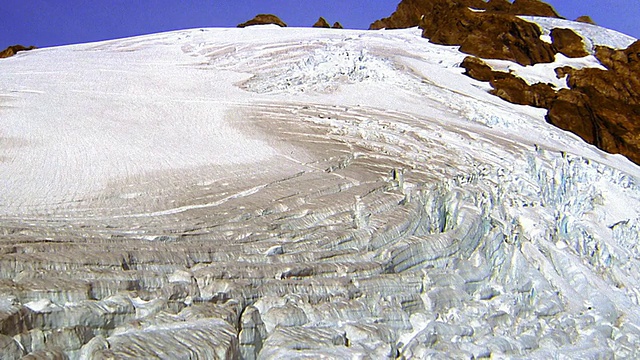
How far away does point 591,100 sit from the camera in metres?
17.7

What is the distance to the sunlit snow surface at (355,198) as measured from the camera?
18.0 feet

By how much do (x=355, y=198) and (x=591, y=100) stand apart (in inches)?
518

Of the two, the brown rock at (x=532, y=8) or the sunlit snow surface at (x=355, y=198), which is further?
the brown rock at (x=532, y=8)

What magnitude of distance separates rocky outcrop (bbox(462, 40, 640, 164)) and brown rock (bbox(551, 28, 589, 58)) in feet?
10.9

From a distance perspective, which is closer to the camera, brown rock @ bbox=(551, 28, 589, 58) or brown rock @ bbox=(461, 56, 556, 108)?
brown rock @ bbox=(461, 56, 556, 108)

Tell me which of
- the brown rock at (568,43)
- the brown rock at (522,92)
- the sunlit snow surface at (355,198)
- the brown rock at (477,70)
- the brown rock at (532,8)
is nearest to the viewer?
the sunlit snow surface at (355,198)

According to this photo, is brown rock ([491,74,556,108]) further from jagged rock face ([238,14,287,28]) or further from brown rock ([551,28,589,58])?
jagged rock face ([238,14,287,28])

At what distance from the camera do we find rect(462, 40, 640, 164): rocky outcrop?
1599 centimetres

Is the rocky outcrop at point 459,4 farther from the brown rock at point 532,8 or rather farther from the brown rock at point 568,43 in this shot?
the brown rock at point 568,43

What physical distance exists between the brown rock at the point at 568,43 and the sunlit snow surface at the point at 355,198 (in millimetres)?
10529

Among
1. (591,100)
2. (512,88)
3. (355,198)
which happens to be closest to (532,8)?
(591,100)

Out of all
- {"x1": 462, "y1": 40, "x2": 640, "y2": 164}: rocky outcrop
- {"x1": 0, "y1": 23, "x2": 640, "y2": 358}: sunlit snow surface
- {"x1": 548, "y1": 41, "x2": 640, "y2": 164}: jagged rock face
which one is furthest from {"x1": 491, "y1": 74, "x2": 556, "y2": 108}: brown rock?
{"x1": 0, "y1": 23, "x2": 640, "y2": 358}: sunlit snow surface

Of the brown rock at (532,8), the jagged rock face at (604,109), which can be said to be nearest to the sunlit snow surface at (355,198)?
the jagged rock face at (604,109)

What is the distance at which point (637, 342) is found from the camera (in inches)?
271
